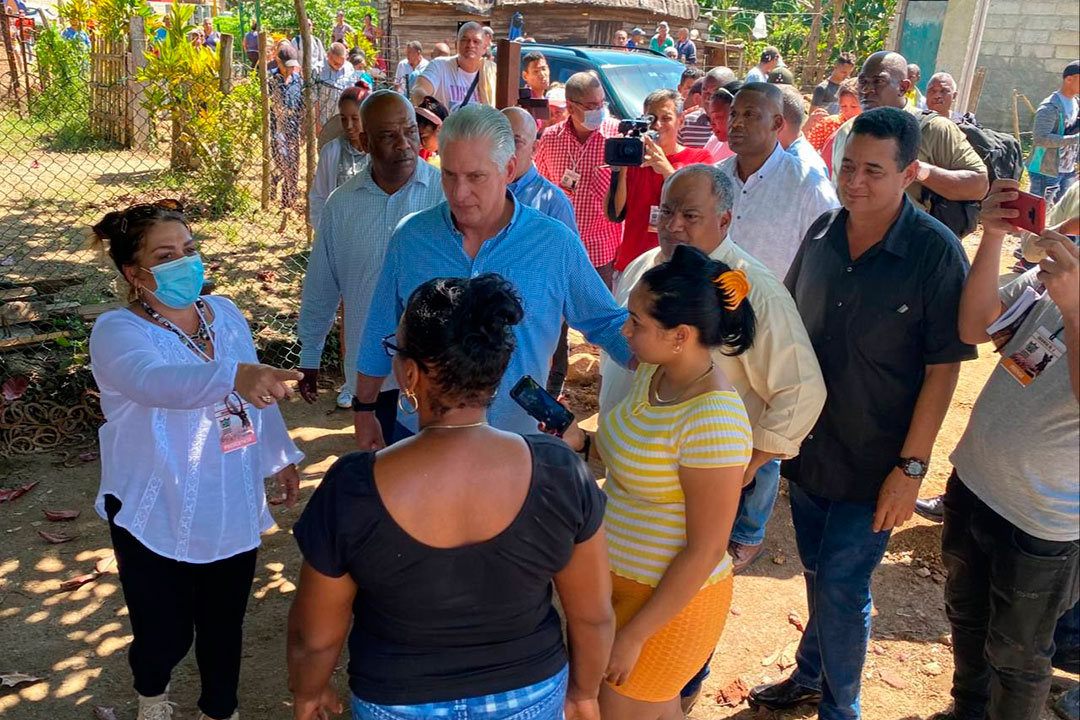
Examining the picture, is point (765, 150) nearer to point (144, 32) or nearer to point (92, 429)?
point (92, 429)

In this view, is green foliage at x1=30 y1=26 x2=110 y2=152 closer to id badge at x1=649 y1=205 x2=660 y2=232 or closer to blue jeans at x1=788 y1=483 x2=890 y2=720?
id badge at x1=649 y1=205 x2=660 y2=232

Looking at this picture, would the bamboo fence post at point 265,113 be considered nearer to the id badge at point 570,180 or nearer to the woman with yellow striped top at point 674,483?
the id badge at point 570,180

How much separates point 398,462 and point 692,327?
→ 0.94 meters

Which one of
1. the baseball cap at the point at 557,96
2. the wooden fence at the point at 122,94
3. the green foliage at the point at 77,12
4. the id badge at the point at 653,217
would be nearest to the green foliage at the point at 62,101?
the wooden fence at the point at 122,94

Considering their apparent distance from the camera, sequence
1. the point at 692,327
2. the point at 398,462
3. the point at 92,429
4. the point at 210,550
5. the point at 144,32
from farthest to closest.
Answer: the point at 144,32 → the point at 92,429 → the point at 210,550 → the point at 692,327 → the point at 398,462

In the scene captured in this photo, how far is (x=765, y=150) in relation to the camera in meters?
4.36

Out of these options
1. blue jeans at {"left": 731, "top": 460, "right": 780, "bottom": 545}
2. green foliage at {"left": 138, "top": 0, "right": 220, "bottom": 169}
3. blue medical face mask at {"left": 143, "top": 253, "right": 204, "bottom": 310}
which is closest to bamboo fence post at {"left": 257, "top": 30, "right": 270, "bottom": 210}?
green foliage at {"left": 138, "top": 0, "right": 220, "bottom": 169}

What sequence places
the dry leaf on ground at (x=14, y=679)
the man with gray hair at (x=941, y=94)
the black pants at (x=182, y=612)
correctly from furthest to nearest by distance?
1. the man with gray hair at (x=941, y=94)
2. the dry leaf on ground at (x=14, y=679)
3. the black pants at (x=182, y=612)

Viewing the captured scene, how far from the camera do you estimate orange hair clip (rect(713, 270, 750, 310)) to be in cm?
232

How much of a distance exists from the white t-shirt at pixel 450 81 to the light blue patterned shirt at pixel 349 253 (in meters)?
4.21

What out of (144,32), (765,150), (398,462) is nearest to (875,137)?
(765,150)

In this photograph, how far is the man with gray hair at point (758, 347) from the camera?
2.75 m

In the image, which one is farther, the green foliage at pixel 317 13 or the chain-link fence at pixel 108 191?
the green foliage at pixel 317 13

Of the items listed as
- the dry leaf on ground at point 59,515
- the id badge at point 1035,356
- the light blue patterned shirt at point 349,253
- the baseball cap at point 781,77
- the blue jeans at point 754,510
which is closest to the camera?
the id badge at point 1035,356
